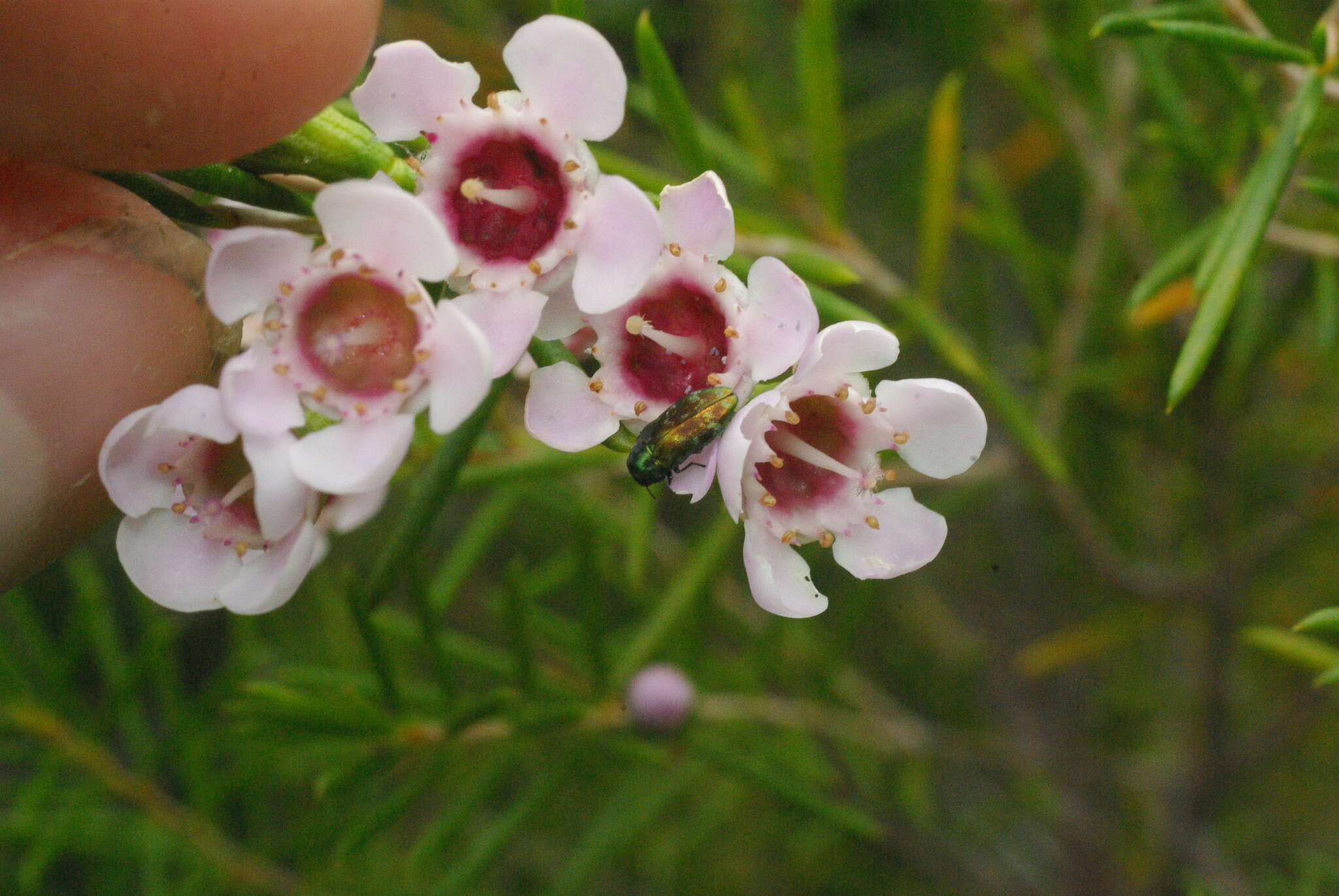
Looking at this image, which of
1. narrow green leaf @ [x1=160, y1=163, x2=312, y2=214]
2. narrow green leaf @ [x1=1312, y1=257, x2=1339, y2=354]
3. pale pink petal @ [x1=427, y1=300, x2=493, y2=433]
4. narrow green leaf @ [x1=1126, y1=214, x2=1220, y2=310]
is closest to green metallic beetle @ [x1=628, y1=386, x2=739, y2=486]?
pale pink petal @ [x1=427, y1=300, x2=493, y2=433]

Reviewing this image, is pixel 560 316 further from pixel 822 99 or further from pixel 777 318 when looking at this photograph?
pixel 822 99

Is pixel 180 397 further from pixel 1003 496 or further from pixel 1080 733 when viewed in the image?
pixel 1080 733

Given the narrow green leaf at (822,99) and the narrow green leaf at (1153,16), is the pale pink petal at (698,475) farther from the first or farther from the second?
the narrow green leaf at (822,99)

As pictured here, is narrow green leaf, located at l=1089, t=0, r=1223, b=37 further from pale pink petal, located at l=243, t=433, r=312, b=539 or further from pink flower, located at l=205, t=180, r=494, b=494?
pale pink petal, located at l=243, t=433, r=312, b=539

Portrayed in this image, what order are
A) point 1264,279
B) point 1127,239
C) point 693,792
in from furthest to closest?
1. point 693,792
2. point 1264,279
3. point 1127,239

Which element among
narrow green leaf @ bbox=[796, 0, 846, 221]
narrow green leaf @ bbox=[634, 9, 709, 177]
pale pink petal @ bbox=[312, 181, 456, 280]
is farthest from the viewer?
narrow green leaf @ bbox=[796, 0, 846, 221]

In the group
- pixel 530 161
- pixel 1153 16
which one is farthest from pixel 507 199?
pixel 1153 16

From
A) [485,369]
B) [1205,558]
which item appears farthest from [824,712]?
[485,369]
